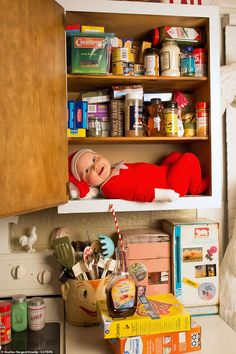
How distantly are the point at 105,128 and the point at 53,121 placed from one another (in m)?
0.33

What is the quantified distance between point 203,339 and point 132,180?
0.64 meters

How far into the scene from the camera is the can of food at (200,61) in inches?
56.4

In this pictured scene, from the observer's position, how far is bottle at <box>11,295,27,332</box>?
137 centimetres

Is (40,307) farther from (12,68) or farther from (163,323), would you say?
(12,68)

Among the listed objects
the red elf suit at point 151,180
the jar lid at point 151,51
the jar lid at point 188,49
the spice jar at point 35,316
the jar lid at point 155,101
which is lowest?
the spice jar at point 35,316

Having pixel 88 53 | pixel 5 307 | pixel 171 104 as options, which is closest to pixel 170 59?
pixel 171 104

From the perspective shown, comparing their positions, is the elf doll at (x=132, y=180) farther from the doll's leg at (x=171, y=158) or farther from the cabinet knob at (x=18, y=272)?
the cabinet knob at (x=18, y=272)

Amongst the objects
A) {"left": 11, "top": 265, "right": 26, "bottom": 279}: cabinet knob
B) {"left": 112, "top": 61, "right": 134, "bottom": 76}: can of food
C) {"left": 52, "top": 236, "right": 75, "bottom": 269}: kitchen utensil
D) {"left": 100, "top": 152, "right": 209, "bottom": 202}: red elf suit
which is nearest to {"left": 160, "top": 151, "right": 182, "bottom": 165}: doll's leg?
{"left": 100, "top": 152, "right": 209, "bottom": 202}: red elf suit

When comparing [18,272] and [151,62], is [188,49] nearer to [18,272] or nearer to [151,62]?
[151,62]

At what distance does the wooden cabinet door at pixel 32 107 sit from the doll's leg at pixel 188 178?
45 cm

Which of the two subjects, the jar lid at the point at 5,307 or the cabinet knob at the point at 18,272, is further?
the cabinet knob at the point at 18,272

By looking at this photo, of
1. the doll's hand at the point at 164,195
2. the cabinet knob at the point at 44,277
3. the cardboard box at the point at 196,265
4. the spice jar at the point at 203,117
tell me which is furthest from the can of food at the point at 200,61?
the cabinet knob at the point at 44,277

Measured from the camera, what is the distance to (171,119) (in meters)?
1.42

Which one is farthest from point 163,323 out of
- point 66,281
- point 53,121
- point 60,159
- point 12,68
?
point 12,68
